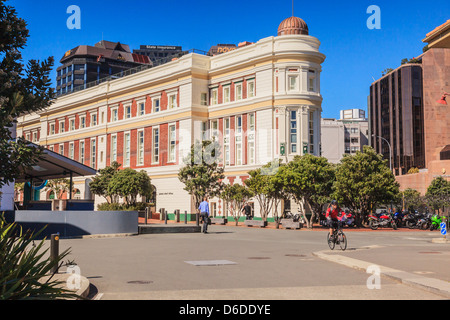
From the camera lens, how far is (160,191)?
57594 mm

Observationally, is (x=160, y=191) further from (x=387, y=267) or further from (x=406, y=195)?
(x=387, y=267)

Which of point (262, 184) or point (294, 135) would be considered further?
point (294, 135)

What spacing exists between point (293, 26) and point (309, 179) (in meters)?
20.3

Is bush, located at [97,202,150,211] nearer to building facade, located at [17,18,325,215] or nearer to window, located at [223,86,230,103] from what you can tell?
building facade, located at [17,18,325,215]

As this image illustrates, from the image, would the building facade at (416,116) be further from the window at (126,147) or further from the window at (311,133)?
the window at (126,147)

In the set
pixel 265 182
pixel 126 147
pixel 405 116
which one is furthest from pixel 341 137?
pixel 265 182

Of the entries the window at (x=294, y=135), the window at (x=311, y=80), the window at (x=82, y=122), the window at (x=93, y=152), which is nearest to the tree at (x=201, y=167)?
the window at (x=294, y=135)

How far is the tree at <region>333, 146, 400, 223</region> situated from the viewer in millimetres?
38469

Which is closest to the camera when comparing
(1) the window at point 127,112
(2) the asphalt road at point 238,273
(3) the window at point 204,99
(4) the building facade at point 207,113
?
(2) the asphalt road at point 238,273

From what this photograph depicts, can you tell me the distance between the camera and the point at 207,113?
5594 centimetres

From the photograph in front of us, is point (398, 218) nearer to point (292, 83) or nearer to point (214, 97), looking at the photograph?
point (292, 83)

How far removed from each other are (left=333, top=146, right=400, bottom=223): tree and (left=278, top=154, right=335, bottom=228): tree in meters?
0.90

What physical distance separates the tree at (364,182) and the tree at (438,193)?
11054 mm

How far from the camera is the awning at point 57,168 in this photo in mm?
30469
